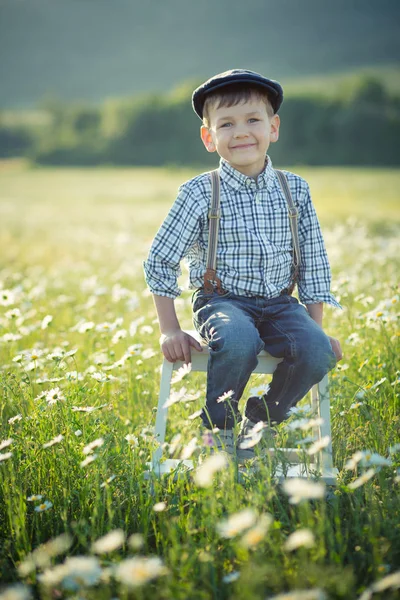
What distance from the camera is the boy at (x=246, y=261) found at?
2.59 meters

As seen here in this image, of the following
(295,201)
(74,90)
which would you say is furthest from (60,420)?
(74,90)

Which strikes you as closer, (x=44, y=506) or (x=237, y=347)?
(x=44, y=506)

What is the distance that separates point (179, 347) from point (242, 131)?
3.27 ft

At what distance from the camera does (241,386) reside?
255 cm

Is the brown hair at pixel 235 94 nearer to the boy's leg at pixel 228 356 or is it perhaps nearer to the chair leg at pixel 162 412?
the boy's leg at pixel 228 356

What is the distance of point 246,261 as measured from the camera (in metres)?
2.78

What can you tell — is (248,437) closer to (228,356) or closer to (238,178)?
(228,356)

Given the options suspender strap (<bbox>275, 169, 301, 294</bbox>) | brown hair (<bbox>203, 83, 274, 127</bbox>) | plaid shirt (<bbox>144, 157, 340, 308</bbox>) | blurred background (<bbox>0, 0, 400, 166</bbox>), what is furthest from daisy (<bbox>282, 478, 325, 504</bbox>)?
blurred background (<bbox>0, 0, 400, 166</bbox>)

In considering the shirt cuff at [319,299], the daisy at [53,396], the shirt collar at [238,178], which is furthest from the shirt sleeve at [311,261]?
the daisy at [53,396]

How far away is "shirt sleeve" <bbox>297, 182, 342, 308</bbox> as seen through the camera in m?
2.99

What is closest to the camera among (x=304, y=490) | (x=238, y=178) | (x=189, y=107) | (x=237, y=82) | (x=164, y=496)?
(x=304, y=490)

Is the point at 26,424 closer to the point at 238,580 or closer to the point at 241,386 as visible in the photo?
the point at 241,386

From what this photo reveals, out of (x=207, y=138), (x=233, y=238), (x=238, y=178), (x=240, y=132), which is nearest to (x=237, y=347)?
(x=233, y=238)

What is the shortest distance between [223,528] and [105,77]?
160 meters
